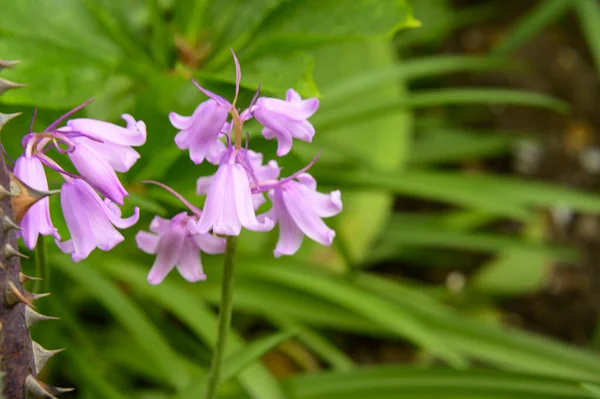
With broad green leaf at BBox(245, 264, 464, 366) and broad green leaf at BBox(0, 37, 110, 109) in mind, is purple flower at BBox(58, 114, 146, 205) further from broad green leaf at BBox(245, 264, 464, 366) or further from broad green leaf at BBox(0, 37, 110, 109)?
broad green leaf at BBox(245, 264, 464, 366)

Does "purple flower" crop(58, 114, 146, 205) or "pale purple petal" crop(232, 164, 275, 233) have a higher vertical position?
"pale purple petal" crop(232, 164, 275, 233)

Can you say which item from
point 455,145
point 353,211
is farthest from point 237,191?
point 455,145

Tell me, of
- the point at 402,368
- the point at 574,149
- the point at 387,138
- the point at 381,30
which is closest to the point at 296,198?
the point at 381,30

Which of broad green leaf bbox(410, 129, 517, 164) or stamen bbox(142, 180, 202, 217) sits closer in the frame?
Answer: stamen bbox(142, 180, 202, 217)

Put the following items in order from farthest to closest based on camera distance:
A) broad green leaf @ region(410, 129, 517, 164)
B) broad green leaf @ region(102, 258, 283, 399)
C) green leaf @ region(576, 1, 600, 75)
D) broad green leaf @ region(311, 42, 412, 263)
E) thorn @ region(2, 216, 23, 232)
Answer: broad green leaf @ region(410, 129, 517, 164), green leaf @ region(576, 1, 600, 75), broad green leaf @ region(311, 42, 412, 263), broad green leaf @ region(102, 258, 283, 399), thorn @ region(2, 216, 23, 232)

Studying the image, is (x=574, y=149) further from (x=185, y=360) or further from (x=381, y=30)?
(x=381, y=30)

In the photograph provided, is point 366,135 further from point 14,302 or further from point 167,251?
point 14,302

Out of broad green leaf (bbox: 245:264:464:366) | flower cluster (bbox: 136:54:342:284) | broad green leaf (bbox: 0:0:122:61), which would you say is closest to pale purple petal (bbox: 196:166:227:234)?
flower cluster (bbox: 136:54:342:284)
